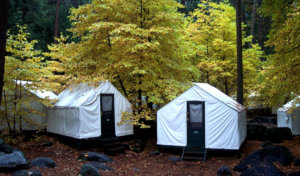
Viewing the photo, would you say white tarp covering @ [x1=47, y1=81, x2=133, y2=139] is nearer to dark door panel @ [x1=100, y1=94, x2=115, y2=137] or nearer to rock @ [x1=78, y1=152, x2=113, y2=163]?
dark door panel @ [x1=100, y1=94, x2=115, y2=137]

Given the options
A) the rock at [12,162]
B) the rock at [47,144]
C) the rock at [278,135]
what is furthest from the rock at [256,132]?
the rock at [12,162]

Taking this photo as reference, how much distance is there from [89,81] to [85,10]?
3102 millimetres

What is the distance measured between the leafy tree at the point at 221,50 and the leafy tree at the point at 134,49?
362 centimetres

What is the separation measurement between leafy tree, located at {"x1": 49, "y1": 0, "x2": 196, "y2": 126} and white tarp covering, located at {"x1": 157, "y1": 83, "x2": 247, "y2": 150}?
631mm

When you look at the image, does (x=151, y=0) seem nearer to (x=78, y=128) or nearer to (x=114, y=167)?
(x=78, y=128)

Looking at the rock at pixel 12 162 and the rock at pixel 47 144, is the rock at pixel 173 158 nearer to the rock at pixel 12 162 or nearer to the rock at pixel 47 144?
the rock at pixel 47 144

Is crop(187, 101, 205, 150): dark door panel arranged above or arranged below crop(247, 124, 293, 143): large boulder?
above

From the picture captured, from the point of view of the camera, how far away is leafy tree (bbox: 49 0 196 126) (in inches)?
430

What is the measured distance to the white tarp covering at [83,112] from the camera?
10.9 meters

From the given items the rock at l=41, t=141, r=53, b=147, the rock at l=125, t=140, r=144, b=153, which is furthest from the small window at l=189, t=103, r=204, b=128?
the rock at l=41, t=141, r=53, b=147

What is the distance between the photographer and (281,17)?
8.61m

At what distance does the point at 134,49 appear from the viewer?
11.0 metres

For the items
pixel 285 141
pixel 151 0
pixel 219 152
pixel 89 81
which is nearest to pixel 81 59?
pixel 89 81

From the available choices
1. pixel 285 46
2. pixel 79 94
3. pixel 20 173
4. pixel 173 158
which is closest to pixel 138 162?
pixel 173 158
